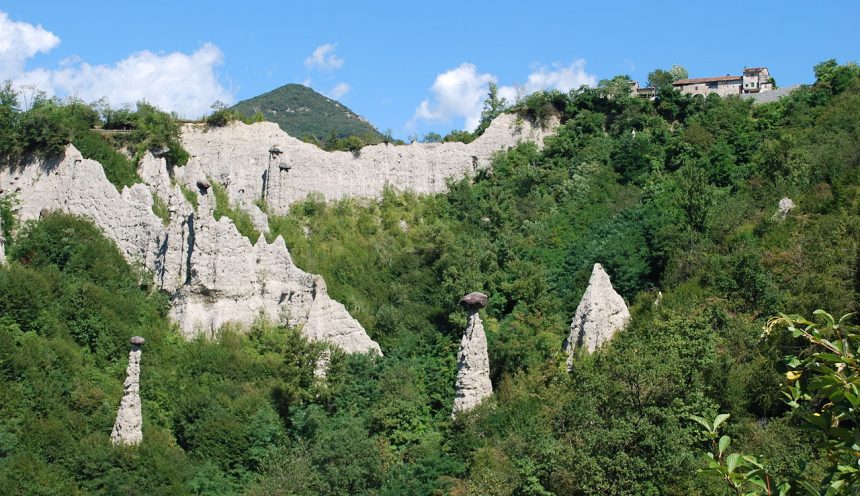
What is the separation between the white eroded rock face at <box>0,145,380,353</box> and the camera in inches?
1170

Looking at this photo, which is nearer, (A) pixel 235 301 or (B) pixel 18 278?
(B) pixel 18 278

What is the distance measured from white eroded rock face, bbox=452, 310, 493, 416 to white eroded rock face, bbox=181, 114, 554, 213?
11020 millimetres

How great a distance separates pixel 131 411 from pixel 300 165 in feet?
42.8

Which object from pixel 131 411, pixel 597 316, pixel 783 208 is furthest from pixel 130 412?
pixel 783 208

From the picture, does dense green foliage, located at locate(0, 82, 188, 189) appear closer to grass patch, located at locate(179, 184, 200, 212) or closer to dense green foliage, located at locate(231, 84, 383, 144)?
grass patch, located at locate(179, 184, 200, 212)

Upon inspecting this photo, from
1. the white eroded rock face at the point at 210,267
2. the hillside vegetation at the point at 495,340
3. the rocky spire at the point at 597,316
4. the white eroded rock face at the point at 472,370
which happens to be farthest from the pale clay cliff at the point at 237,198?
the rocky spire at the point at 597,316

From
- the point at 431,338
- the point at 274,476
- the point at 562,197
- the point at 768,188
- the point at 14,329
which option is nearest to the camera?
the point at 274,476

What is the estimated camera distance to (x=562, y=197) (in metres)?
36.0

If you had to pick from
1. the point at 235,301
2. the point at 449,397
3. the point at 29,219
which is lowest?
the point at 449,397

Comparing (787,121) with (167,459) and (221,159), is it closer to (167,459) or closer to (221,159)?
(221,159)

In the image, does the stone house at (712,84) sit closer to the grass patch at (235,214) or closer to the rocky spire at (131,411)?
the grass patch at (235,214)

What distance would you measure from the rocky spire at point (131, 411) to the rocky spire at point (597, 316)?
10.5 metres

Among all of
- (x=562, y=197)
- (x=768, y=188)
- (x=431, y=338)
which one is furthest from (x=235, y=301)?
(x=768, y=188)

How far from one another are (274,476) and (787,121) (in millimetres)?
22606
